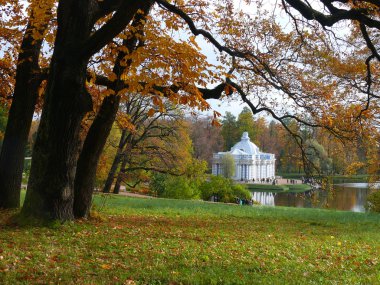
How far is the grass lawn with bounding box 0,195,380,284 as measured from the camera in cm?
460

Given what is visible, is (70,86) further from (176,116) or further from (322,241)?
(176,116)

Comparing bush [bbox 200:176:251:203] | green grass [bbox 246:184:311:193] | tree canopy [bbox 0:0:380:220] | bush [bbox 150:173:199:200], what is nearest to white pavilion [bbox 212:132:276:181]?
green grass [bbox 246:184:311:193]

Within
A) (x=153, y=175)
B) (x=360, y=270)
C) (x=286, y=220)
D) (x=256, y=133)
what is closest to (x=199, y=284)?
(x=360, y=270)

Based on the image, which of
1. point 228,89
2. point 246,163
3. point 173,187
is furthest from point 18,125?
point 246,163

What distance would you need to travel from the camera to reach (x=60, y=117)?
7.26 meters

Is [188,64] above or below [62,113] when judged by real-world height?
above

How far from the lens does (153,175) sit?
32.1m

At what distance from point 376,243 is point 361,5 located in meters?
4.70

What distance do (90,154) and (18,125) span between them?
264 cm

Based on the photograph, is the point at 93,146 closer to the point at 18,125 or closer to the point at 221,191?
the point at 18,125

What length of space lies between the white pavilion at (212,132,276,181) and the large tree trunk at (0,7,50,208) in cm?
5547

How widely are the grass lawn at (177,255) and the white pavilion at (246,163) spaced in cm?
5683

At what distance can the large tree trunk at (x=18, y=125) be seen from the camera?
33.8 ft

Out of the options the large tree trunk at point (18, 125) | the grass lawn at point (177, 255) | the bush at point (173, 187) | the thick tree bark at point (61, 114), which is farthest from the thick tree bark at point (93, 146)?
the bush at point (173, 187)
